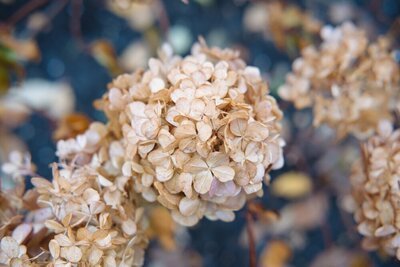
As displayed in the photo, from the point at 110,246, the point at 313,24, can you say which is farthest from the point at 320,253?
the point at 110,246

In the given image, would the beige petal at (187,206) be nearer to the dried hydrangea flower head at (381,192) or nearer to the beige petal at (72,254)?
the beige petal at (72,254)

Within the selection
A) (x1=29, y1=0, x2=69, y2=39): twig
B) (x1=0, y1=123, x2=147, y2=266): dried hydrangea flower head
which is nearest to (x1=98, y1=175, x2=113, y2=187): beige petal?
(x1=0, y1=123, x2=147, y2=266): dried hydrangea flower head

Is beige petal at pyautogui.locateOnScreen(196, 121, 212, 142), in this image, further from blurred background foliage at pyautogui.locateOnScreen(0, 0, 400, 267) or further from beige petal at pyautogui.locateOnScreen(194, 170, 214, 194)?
blurred background foliage at pyautogui.locateOnScreen(0, 0, 400, 267)

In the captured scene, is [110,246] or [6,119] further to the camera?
[6,119]

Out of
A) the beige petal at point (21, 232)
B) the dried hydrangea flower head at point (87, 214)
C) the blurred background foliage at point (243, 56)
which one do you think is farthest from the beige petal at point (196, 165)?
the blurred background foliage at point (243, 56)

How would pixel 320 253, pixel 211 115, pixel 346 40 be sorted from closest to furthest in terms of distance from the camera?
pixel 211 115
pixel 346 40
pixel 320 253

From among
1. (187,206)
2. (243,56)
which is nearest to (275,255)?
(243,56)

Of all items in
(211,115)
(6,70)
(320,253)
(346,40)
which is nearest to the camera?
(211,115)

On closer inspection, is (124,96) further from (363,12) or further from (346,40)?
(363,12)
